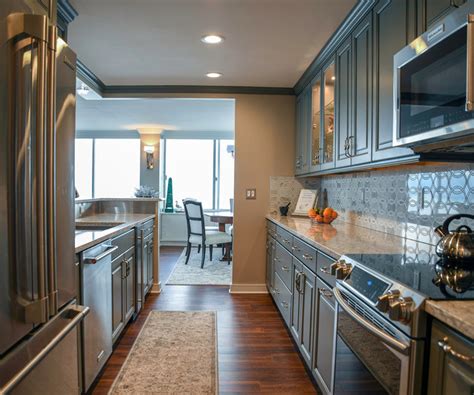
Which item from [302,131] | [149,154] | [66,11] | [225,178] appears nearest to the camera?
[66,11]

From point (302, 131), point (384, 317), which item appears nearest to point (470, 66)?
point (384, 317)

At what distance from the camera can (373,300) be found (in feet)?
4.10

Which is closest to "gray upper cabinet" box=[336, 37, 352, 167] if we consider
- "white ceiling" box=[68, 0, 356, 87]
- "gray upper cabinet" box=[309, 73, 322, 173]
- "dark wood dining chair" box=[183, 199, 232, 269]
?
"white ceiling" box=[68, 0, 356, 87]

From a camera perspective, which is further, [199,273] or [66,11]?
[199,273]

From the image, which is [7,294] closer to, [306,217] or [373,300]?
[373,300]

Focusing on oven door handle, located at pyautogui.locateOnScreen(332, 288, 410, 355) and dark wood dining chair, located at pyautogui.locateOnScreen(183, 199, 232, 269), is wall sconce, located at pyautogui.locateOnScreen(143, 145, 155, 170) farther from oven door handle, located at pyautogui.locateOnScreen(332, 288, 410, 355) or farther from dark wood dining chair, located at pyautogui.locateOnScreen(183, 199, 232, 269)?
oven door handle, located at pyautogui.locateOnScreen(332, 288, 410, 355)

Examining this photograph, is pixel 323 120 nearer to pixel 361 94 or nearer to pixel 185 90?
pixel 361 94

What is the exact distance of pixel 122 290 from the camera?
274cm

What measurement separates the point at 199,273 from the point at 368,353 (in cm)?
379

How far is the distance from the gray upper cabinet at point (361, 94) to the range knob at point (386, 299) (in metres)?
1.09

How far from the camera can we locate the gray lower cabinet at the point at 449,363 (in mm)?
836

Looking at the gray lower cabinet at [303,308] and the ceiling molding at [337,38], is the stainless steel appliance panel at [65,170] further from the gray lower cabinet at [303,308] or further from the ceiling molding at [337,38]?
the ceiling molding at [337,38]

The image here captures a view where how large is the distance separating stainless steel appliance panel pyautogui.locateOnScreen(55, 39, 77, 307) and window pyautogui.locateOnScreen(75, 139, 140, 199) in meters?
6.52

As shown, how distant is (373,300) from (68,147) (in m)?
1.27
